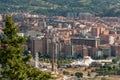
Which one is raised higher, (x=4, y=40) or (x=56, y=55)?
(x=4, y=40)

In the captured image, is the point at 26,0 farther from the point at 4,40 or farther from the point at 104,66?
the point at 4,40

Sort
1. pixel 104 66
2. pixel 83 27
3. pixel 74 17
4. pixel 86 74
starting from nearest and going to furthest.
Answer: pixel 86 74 < pixel 104 66 < pixel 83 27 < pixel 74 17

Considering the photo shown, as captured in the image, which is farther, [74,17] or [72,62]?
[74,17]

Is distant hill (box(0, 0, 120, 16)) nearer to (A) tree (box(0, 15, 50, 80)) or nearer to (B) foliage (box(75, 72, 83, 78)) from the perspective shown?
(B) foliage (box(75, 72, 83, 78))

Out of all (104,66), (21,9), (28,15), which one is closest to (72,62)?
(104,66)

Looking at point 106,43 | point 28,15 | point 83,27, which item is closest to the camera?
point 106,43

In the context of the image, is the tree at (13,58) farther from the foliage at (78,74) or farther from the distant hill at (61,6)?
the distant hill at (61,6)

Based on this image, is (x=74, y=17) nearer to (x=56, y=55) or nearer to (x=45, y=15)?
(x=45, y=15)
